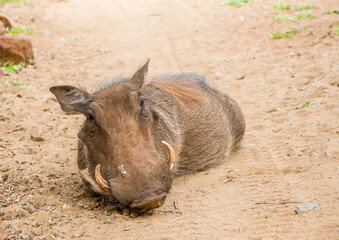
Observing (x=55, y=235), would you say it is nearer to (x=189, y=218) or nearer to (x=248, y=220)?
(x=189, y=218)

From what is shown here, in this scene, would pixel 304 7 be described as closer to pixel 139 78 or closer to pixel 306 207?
pixel 139 78

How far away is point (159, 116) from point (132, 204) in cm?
116

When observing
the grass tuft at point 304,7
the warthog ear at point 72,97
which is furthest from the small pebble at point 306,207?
the grass tuft at point 304,7

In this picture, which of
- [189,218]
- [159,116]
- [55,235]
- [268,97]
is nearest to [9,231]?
[55,235]

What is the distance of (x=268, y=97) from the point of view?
6.47 metres

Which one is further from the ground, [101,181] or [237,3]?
[101,181]

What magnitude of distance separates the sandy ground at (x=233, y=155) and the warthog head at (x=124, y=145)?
0.26 meters

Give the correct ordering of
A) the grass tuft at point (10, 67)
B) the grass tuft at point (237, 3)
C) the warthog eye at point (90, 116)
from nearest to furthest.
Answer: the warthog eye at point (90, 116)
the grass tuft at point (10, 67)
the grass tuft at point (237, 3)

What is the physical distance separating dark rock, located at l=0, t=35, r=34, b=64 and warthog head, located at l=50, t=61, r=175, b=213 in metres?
4.35

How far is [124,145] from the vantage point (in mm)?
3451

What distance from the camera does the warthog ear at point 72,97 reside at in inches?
155

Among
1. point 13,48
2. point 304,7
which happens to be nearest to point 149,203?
point 13,48

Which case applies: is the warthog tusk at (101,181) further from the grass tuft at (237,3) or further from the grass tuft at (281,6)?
the grass tuft at (237,3)

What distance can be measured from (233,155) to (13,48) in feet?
15.9
